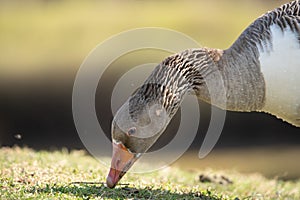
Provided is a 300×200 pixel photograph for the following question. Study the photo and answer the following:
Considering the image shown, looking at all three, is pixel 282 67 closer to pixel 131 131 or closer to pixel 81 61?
pixel 131 131

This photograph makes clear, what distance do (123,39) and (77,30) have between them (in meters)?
1.68

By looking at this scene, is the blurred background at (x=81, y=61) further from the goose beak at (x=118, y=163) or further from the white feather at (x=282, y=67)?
the goose beak at (x=118, y=163)

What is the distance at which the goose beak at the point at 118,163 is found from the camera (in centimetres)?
595

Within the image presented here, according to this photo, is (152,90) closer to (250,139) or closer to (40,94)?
(250,139)

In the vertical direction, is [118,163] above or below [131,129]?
below

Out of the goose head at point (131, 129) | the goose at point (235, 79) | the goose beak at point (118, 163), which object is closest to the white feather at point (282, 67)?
the goose at point (235, 79)

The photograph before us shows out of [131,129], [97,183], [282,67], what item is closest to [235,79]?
[282,67]

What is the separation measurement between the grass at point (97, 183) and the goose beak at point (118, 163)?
191mm

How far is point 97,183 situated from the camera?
663cm

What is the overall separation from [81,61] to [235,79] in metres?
13.5

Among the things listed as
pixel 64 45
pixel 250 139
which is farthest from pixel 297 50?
pixel 64 45

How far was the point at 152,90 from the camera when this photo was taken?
6.08 meters

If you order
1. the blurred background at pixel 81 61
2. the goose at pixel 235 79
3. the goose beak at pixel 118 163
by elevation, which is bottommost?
the blurred background at pixel 81 61

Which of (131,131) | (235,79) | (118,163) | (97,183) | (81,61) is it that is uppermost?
(235,79)
